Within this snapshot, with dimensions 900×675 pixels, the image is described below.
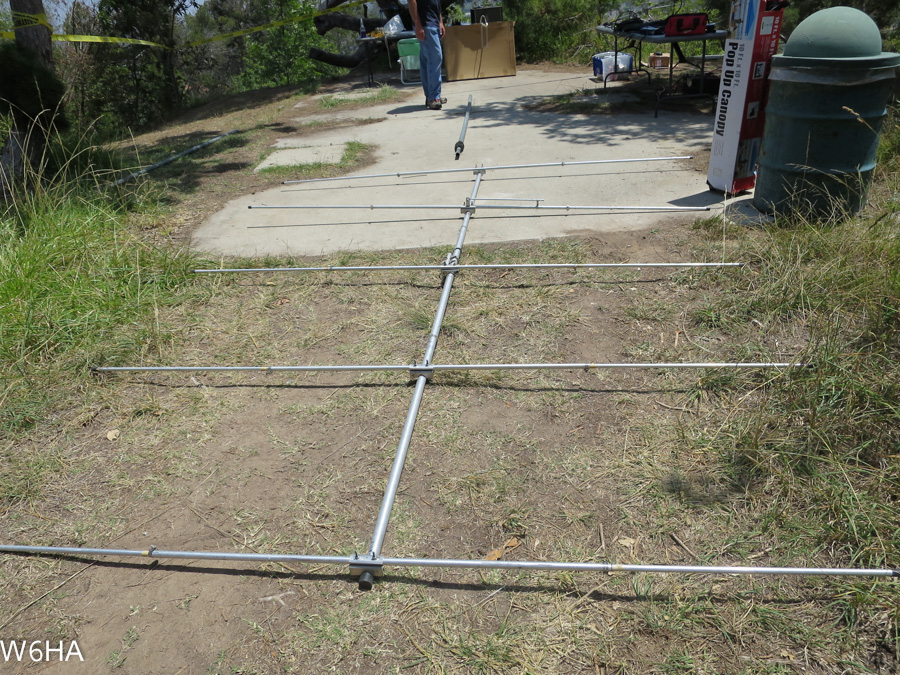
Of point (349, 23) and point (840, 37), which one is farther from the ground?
point (349, 23)

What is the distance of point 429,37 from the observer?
27.0 feet

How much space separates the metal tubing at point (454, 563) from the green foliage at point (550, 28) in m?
11.5

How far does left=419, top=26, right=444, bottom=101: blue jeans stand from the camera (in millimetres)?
8250

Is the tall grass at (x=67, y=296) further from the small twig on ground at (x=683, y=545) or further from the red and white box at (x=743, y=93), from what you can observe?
Answer: the red and white box at (x=743, y=93)

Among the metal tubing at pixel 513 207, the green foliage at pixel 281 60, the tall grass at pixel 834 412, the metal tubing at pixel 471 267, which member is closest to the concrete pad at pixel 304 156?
the metal tubing at pixel 513 207

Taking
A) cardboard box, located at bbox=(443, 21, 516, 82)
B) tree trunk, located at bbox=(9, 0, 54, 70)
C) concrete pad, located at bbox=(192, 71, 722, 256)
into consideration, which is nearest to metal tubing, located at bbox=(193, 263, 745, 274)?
concrete pad, located at bbox=(192, 71, 722, 256)

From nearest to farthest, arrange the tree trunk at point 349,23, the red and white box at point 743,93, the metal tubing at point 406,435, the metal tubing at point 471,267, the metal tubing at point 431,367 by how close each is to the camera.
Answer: the metal tubing at point 406,435 → the metal tubing at point 431,367 → the metal tubing at point 471,267 → the red and white box at point 743,93 → the tree trunk at point 349,23

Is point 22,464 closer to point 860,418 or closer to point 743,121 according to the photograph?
point 860,418

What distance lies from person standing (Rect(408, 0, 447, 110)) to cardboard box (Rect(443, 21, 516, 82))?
1.95m

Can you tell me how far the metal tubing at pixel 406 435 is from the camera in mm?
2119

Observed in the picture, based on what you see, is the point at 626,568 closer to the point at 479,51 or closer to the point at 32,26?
the point at 32,26

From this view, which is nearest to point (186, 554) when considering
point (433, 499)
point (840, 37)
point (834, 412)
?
point (433, 499)

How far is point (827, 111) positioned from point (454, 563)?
11.4 feet

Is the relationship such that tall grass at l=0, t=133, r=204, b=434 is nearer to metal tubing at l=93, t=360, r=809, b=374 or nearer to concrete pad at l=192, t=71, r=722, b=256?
metal tubing at l=93, t=360, r=809, b=374
